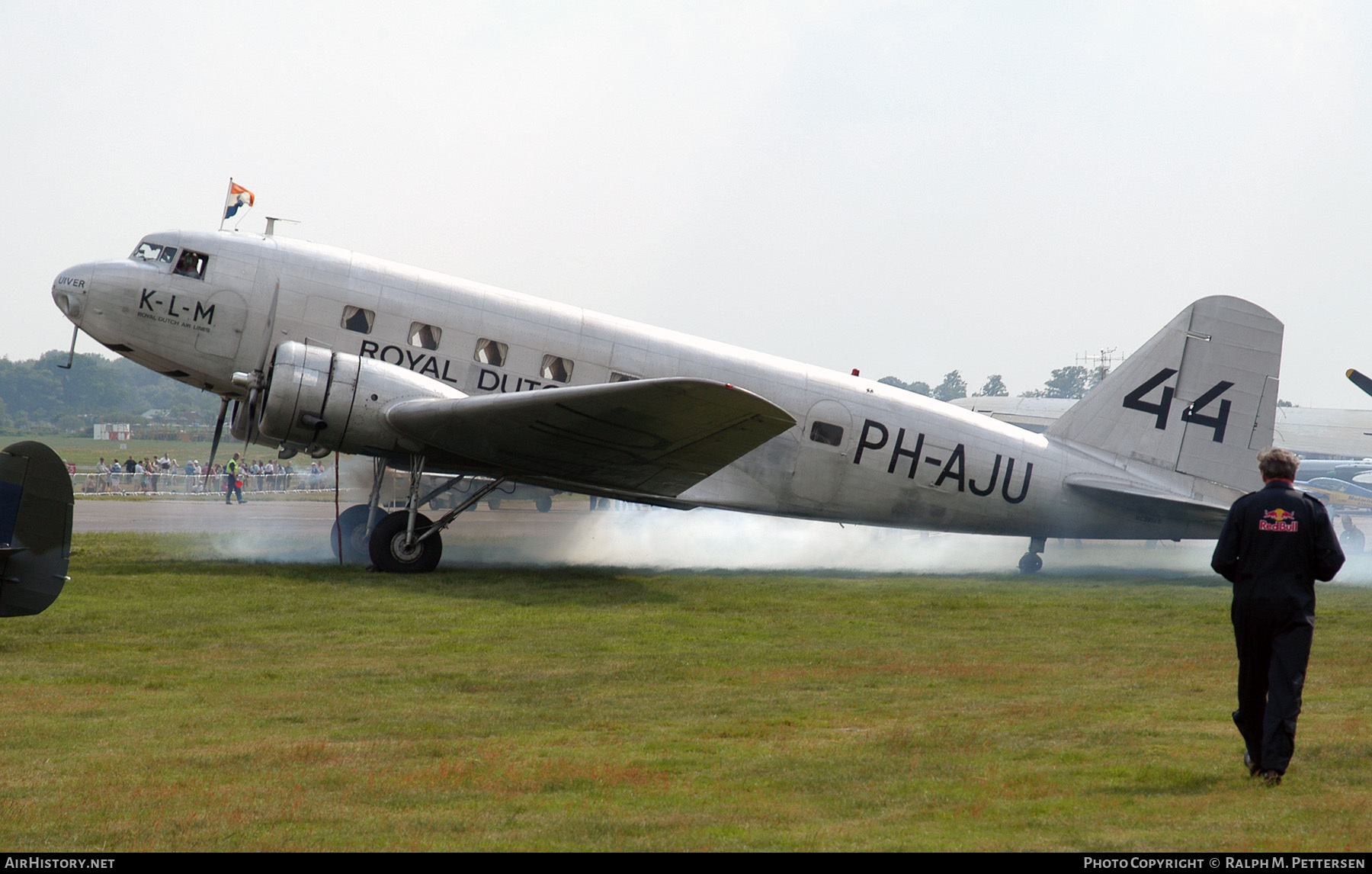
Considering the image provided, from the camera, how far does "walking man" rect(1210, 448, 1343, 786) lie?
6.12 m

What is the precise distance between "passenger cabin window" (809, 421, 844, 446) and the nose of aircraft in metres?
10.6

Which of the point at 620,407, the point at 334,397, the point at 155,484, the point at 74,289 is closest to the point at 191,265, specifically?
the point at 74,289

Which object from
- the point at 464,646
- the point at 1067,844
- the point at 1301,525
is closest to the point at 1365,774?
the point at 1301,525

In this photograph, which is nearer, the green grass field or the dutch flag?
the green grass field

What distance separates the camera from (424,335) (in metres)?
16.6

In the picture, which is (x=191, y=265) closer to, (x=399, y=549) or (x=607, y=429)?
(x=399, y=549)

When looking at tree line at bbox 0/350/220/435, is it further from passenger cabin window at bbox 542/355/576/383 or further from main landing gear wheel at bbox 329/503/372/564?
passenger cabin window at bbox 542/355/576/383

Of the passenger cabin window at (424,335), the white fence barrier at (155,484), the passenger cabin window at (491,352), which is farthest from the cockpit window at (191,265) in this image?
the white fence barrier at (155,484)

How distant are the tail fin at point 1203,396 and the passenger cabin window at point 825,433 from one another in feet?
15.2

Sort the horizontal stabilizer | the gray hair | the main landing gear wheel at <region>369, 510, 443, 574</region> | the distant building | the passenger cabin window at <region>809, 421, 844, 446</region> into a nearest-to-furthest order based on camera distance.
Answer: the gray hair
the main landing gear wheel at <region>369, 510, 443, 574</region>
the passenger cabin window at <region>809, 421, 844, 446</region>
the horizontal stabilizer
the distant building

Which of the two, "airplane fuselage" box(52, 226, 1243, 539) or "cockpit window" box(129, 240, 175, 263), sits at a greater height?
"cockpit window" box(129, 240, 175, 263)

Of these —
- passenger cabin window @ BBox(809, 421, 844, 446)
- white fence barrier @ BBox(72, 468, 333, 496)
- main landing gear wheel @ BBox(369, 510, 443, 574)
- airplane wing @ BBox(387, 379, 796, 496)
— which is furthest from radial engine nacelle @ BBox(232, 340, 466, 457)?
white fence barrier @ BBox(72, 468, 333, 496)

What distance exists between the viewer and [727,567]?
1930 cm
